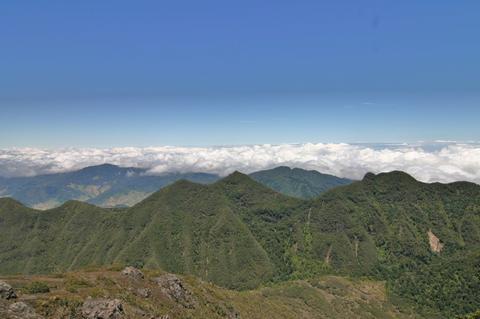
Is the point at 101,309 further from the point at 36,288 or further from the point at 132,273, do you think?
the point at 132,273

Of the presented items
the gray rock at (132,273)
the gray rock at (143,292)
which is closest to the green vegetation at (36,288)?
the gray rock at (143,292)

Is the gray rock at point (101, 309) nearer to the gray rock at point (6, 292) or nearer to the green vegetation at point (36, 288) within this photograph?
the green vegetation at point (36, 288)

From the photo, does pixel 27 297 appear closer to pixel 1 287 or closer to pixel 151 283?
pixel 1 287

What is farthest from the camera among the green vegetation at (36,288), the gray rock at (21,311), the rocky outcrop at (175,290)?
the rocky outcrop at (175,290)

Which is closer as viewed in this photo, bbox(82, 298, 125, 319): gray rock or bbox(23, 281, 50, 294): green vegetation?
bbox(82, 298, 125, 319): gray rock

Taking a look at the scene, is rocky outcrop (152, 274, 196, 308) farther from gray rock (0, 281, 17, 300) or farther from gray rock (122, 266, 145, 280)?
gray rock (0, 281, 17, 300)

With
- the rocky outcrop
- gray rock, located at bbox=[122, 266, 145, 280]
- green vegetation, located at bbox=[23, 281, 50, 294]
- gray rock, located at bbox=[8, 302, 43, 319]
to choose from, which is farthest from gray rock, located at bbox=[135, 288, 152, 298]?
gray rock, located at bbox=[8, 302, 43, 319]
